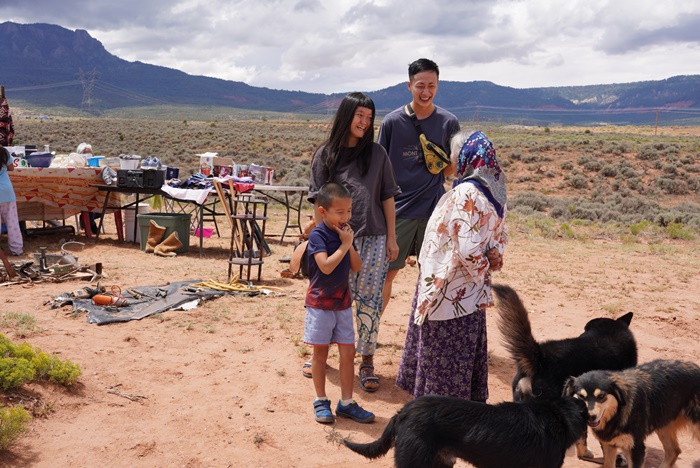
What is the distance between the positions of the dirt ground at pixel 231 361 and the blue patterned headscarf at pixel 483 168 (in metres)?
1.57

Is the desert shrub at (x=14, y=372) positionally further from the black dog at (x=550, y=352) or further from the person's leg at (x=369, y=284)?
the black dog at (x=550, y=352)

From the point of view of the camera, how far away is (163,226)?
9.70 m

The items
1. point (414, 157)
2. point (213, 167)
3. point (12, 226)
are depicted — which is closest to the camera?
point (414, 157)

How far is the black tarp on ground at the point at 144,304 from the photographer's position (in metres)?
6.01

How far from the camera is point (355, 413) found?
3.84 meters

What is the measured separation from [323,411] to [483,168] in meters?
1.79

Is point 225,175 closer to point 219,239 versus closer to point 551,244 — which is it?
point 219,239

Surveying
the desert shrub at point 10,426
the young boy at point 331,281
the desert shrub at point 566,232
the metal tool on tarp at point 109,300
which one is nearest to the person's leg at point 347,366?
the young boy at point 331,281

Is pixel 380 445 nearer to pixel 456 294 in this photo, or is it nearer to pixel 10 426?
pixel 456 294

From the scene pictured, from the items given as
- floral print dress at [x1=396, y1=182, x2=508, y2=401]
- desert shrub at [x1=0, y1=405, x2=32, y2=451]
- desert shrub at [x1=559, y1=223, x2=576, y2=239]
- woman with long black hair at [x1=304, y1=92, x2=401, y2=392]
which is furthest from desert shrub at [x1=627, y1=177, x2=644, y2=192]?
desert shrub at [x1=0, y1=405, x2=32, y2=451]

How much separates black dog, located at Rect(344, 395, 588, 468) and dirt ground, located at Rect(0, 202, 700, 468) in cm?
86

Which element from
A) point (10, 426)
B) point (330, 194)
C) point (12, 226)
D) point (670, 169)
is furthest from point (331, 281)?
point (670, 169)

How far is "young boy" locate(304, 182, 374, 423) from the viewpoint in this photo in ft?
11.5

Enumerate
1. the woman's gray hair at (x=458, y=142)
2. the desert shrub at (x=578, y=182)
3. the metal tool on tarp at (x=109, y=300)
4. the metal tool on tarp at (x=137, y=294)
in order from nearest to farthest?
the woman's gray hair at (x=458, y=142)
the metal tool on tarp at (x=109, y=300)
the metal tool on tarp at (x=137, y=294)
the desert shrub at (x=578, y=182)
